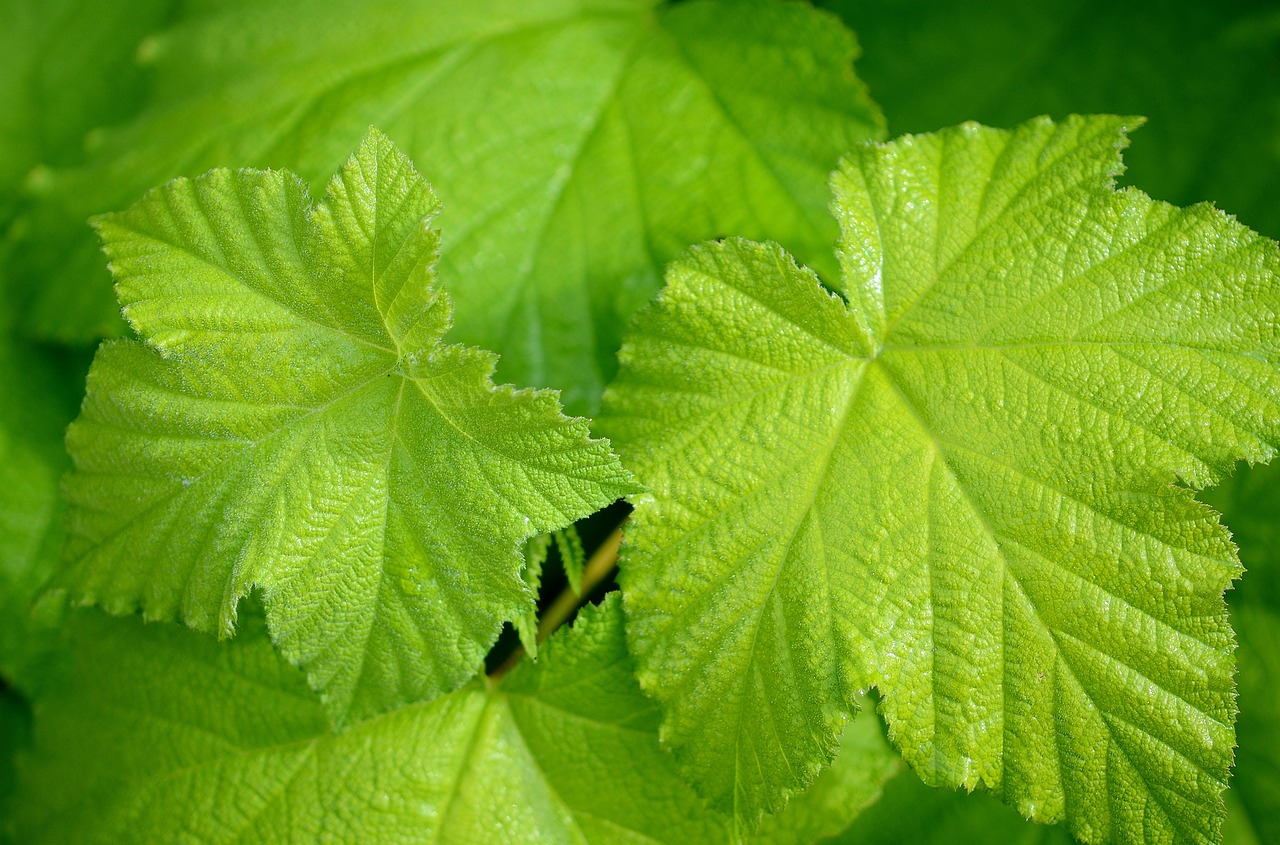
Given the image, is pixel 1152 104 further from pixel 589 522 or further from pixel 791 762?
pixel 791 762

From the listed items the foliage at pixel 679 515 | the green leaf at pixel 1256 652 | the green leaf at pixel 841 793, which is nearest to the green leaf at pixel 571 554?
the foliage at pixel 679 515

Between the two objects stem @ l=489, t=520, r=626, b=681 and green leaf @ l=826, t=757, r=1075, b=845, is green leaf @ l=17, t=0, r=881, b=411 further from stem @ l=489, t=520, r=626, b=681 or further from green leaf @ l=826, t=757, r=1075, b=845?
green leaf @ l=826, t=757, r=1075, b=845

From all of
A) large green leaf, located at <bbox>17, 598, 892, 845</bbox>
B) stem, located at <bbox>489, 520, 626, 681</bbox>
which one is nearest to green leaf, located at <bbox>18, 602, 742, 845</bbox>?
large green leaf, located at <bbox>17, 598, 892, 845</bbox>

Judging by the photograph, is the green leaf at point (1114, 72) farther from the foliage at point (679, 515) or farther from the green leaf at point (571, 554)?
the green leaf at point (571, 554)

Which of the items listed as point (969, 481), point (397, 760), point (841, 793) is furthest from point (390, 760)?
point (969, 481)

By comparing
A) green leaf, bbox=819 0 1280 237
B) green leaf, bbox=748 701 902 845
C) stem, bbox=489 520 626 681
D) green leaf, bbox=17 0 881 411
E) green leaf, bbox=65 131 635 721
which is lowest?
green leaf, bbox=748 701 902 845

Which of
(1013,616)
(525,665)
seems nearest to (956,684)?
(1013,616)
